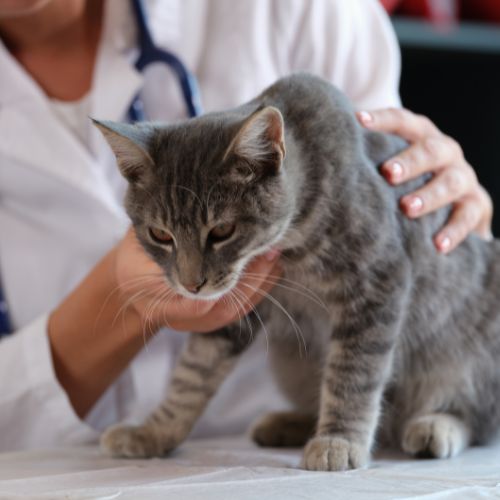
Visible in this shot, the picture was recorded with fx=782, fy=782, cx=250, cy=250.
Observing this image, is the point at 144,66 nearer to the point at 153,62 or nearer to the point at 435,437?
the point at 153,62

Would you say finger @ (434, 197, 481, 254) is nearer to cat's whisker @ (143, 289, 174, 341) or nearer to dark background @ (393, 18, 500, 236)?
cat's whisker @ (143, 289, 174, 341)

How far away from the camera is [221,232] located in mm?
830

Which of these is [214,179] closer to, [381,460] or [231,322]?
[231,322]

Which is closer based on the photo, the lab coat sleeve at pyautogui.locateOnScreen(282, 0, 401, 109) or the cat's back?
the cat's back

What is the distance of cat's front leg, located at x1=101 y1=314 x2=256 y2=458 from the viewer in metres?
0.98

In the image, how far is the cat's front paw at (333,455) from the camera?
835 mm

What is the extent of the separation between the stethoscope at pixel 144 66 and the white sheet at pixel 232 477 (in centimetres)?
29

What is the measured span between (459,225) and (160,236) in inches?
15.9

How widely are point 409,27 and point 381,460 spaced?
3.44 feet

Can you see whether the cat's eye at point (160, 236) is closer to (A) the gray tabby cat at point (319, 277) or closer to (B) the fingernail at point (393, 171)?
(A) the gray tabby cat at point (319, 277)

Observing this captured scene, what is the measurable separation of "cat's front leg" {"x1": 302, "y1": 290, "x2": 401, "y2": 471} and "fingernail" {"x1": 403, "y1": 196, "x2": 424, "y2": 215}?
12 cm

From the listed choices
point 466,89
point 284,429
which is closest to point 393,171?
point 284,429

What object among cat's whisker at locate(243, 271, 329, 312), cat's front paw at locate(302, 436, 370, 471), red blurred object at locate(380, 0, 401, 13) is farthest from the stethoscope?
red blurred object at locate(380, 0, 401, 13)

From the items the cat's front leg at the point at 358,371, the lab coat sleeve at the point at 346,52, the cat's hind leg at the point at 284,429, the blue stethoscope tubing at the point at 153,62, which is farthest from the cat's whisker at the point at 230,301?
the lab coat sleeve at the point at 346,52
